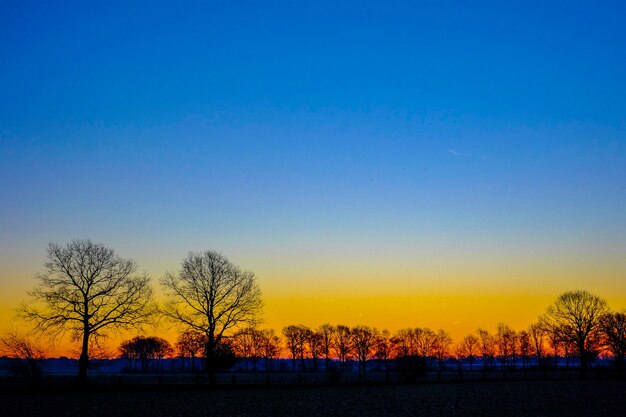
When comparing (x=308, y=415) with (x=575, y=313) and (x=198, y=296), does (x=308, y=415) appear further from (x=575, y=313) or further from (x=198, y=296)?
(x=575, y=313)

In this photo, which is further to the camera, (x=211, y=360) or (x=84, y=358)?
(x=211, y=360)

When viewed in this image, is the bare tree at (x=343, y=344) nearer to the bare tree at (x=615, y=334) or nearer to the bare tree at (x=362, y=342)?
the bare tree at (x=362, y=342)

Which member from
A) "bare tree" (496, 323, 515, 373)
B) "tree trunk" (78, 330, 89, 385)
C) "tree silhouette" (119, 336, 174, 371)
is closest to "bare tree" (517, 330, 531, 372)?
"bare tree" (496, 323, 515, 373)

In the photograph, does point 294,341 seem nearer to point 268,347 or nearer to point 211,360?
point 268,347

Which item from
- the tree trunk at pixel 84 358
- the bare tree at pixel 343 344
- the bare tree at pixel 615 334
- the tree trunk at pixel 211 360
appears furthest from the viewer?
the bare tree at pixel 343 344

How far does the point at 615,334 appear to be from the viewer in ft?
334

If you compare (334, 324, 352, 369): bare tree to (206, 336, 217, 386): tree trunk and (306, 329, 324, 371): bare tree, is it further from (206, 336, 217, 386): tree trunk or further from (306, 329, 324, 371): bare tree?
(206, 336, 217, 386): tree trunk

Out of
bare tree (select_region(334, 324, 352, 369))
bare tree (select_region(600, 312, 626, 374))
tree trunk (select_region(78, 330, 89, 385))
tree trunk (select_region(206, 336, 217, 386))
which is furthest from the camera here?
bare tree (select_region(334, 324, 352, 369))

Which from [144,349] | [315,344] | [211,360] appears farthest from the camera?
[144,349]

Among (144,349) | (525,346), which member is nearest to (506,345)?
(525,346)

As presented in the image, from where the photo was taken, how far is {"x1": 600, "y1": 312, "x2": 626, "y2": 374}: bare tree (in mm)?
95344

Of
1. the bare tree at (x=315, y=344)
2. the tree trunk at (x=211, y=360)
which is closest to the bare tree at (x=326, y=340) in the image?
the bare tree at (x=315, y=344)

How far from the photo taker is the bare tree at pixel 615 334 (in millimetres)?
95344

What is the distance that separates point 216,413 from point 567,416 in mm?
18671
